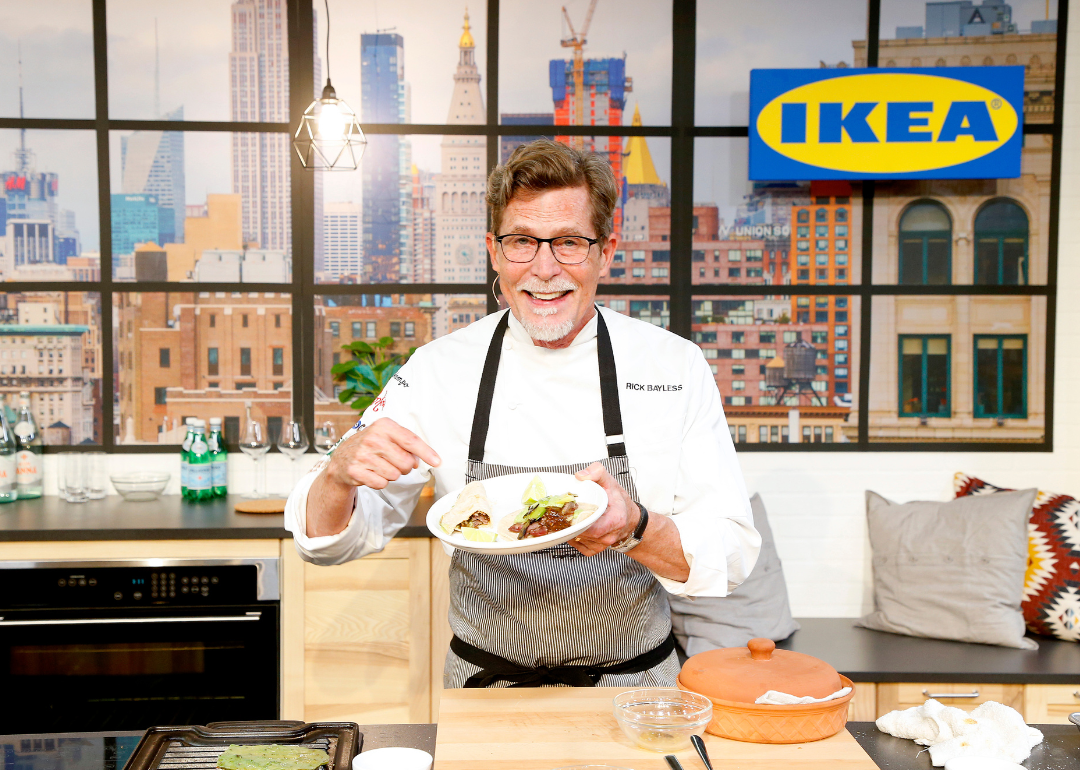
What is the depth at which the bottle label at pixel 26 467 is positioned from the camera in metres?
3.17

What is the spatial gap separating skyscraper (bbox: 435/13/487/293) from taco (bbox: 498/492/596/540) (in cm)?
207

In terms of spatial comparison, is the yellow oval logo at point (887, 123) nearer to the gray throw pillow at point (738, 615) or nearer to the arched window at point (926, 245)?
the arched window at point (926, 245)

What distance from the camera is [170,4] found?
10.8 feet

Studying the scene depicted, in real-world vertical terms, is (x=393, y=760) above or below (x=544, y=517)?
below

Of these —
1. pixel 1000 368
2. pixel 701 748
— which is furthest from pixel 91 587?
pixel 1000 368

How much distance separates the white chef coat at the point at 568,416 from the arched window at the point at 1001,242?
198cm

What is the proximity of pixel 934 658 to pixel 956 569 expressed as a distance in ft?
1.12

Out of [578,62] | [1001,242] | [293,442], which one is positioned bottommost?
[293,442]

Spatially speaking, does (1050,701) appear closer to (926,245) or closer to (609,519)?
(926,245)

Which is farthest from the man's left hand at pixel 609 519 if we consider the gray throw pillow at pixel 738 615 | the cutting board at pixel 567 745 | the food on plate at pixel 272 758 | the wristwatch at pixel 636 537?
the gray throw pillow at pixel 738 615

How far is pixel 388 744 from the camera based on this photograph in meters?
1.34

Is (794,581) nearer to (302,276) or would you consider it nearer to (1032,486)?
(1032,486)

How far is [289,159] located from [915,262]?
2.34m

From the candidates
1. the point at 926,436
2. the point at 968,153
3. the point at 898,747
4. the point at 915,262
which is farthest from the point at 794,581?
the point at 898,747
